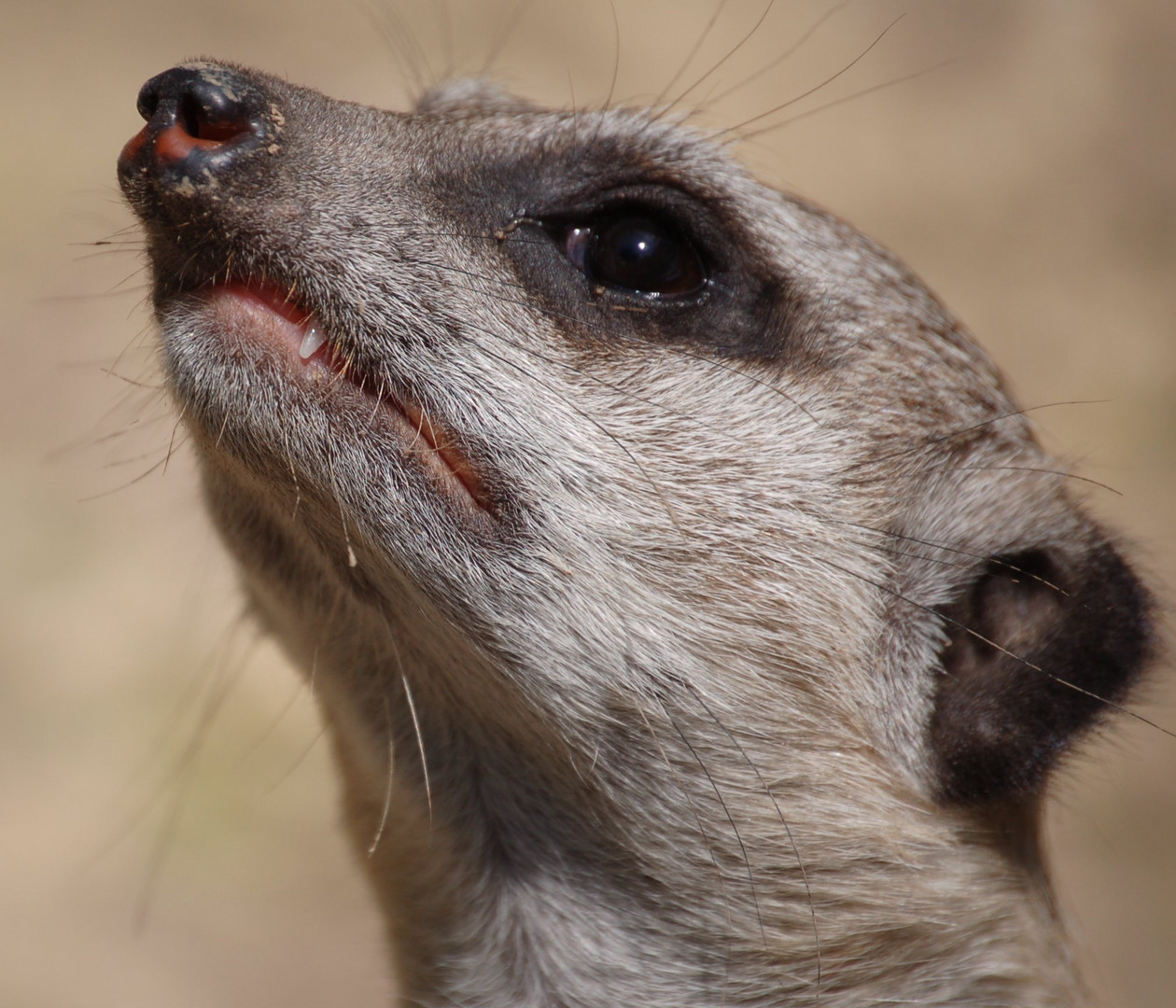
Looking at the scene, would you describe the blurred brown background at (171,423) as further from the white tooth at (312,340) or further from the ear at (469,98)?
the white tooth at (312,340)

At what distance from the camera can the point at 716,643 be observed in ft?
7.63

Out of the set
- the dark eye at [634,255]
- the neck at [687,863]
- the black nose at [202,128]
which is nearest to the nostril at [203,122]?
the black nose at [202,128]

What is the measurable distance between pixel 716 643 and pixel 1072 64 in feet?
28.4

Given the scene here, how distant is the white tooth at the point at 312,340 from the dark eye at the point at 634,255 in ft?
1.92

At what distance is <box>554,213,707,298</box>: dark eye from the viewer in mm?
2455

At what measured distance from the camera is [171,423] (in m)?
3.87

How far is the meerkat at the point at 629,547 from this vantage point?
214 centimetres

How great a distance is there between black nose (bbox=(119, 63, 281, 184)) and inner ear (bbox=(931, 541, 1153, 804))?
173 centimetres

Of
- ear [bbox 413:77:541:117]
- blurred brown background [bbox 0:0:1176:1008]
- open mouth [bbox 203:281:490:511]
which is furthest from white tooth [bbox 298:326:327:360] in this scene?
blurred brown background [bbox 0:0:1176:1008]

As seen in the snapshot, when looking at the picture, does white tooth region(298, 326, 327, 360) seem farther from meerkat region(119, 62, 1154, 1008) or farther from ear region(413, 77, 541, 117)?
ear region(413, 77, 541, 117)

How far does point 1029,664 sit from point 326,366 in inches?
61.6

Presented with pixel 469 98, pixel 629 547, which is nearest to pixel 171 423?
pixel 469 98

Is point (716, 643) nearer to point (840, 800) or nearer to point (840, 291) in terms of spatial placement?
point (840, 800)

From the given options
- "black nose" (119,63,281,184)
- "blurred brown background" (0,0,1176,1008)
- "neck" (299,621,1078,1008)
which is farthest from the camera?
"blurred brown background" (0,0,1176,1008)
